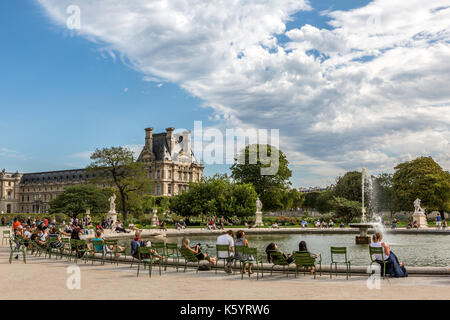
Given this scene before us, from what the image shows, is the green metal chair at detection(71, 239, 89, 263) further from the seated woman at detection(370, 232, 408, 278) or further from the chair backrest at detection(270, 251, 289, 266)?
the seated woman at detection(370, 232, 408, 278)

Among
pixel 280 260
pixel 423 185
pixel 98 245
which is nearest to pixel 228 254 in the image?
pixel 280 260

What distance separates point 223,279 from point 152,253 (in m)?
2.43

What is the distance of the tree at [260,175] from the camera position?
58.9 metres

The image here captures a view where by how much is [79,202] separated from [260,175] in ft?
74.3

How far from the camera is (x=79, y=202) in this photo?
4950cm

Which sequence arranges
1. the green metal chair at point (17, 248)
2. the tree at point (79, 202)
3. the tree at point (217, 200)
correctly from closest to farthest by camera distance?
1. the green metal chair at point (17, 248)
2. the tree at point (217, 200)
3. the tree at point (79, 202)

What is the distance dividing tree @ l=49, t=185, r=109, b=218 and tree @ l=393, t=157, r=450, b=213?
3704 cm

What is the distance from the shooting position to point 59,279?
10.7m

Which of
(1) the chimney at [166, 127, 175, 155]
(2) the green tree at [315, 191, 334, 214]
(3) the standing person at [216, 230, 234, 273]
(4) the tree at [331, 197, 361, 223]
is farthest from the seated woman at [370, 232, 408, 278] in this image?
(1) the chimney at [166, 127, 175, 155]

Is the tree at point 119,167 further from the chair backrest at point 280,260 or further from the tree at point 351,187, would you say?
the chair backrest at point 280,260

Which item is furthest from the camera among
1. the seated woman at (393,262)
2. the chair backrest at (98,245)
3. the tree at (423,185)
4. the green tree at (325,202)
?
the green tree at (325,202)

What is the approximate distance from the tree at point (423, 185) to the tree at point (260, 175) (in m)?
15.3

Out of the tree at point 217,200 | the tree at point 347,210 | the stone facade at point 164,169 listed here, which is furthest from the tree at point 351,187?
the stone facade at point 164,169
